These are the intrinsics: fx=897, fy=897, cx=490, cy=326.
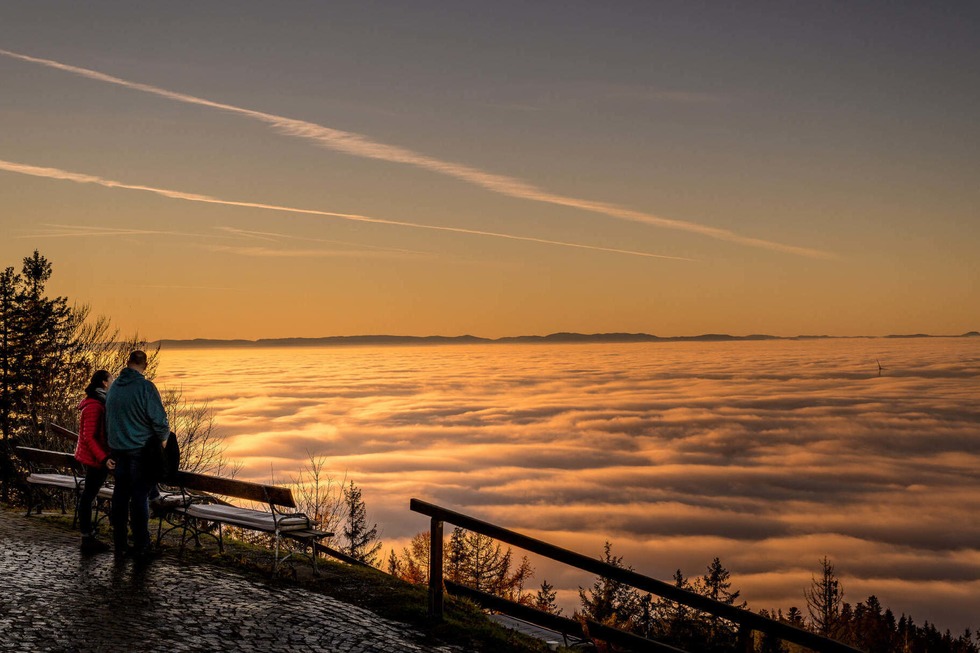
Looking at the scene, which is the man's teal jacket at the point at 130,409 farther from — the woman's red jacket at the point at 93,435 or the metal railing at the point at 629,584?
the metal railing at the point at 629,584

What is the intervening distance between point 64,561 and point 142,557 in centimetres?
77

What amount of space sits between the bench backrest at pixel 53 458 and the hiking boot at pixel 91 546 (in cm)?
124

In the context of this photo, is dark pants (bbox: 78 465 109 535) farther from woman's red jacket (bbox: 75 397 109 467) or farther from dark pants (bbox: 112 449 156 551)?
dark pants (bbox: 112 449 156 551)

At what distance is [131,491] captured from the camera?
9.72 metres

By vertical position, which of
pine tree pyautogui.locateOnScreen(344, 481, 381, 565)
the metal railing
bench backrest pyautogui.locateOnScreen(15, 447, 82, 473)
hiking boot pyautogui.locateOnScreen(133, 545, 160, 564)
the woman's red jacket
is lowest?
pine tree pyautogui.locateOnScreen(344, 481, 381, 565)

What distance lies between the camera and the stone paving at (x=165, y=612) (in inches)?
271

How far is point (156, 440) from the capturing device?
31.8 ft

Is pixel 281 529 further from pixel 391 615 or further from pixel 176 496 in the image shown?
pixel 176 496

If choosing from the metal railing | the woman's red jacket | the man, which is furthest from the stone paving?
the woman's red jacket

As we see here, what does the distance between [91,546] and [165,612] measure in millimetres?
3198

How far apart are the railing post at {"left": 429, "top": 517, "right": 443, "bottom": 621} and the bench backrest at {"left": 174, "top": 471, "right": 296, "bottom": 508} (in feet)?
4.83

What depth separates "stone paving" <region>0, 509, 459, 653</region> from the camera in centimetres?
689

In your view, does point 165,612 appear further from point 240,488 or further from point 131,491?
point 131,491

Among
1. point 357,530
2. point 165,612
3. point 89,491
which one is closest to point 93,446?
point 89,491
